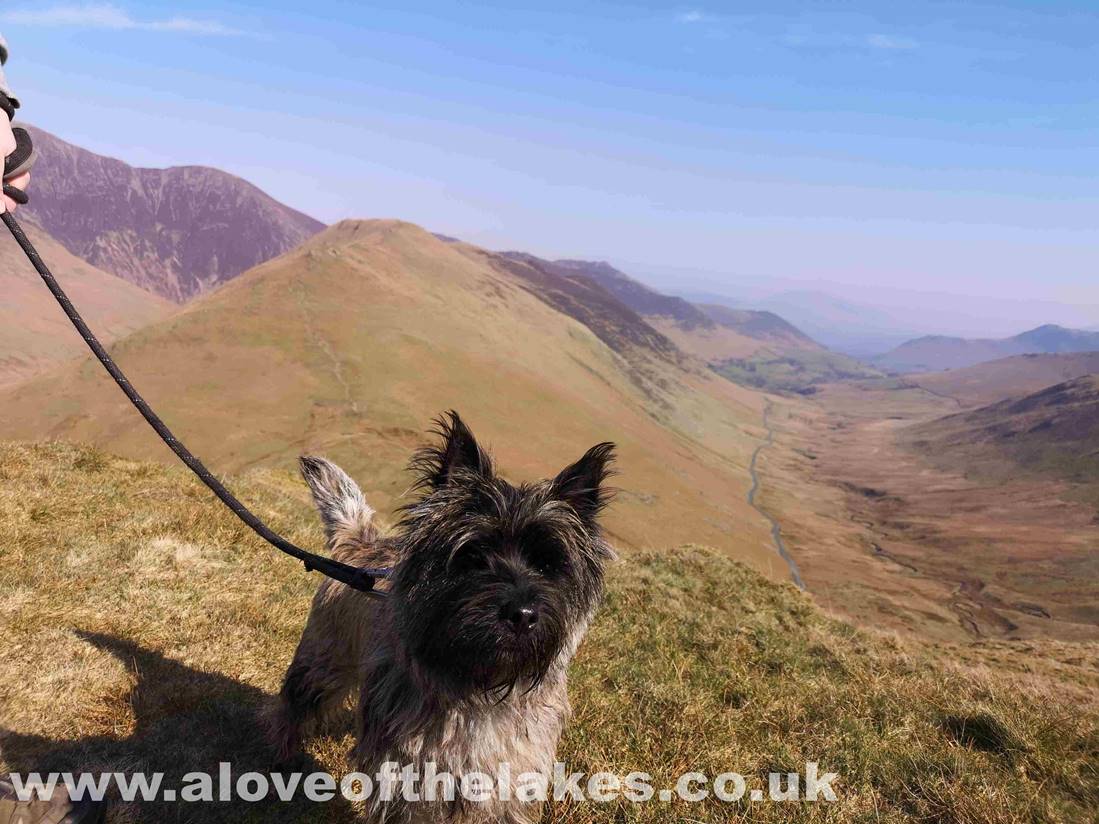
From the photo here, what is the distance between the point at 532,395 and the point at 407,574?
11454cm

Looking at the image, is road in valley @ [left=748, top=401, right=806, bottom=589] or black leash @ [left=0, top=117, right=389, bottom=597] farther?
road in valley @ [left=748, top=401, right=806, bottom=589]

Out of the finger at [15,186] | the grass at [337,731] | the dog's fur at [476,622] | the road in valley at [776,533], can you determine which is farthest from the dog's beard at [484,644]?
the road in valley at [776,533]

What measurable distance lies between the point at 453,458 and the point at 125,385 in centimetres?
227

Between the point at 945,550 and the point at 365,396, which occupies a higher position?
the point at 365,396

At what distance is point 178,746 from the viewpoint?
15.6ft

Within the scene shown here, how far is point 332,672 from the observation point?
4.84m

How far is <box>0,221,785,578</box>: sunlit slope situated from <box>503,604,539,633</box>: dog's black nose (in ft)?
165

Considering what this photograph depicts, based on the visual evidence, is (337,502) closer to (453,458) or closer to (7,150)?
(453,458)

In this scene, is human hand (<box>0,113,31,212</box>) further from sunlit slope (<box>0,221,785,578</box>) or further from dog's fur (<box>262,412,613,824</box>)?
sunlit slope (<box>0,221,785,578</box>)

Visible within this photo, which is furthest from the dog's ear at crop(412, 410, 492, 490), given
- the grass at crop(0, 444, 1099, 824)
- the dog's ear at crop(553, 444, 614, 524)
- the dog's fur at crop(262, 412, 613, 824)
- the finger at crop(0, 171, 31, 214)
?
the grass at crop(0, 444, 1099, 824)

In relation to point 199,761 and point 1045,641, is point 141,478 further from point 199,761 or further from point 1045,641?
point 1045,641

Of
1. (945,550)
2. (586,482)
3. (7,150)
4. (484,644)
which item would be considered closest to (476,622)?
(484,644)

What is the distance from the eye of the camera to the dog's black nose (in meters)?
3.30

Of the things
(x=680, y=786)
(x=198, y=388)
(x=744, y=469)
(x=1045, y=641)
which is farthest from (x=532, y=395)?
(x=680, y=786)
